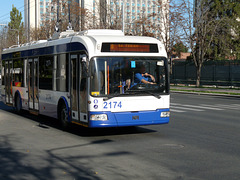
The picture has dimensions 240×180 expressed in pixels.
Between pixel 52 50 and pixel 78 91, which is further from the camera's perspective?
pixel 52 50

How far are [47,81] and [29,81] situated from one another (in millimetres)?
2077

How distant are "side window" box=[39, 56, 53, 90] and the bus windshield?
3.28 meters

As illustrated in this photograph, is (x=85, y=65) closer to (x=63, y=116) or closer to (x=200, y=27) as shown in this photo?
(x=63, y=116)

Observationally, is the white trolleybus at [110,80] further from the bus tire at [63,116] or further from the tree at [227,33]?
the tree at [227,33]

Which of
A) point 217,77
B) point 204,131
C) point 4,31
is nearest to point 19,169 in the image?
point 204,131

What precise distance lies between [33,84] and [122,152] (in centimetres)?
743

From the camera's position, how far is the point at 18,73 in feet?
57.2

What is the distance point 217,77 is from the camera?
39.9 meters

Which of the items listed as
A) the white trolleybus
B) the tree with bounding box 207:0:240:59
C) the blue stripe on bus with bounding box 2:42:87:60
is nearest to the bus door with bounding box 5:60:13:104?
the blue stripe on bus with bounding box 2:42:87:60

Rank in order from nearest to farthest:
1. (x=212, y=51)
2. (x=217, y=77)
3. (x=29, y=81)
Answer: (x=29, y=81)
(x=217, y=77)
(x=212, y=51)

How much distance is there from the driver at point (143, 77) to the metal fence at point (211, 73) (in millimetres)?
26947

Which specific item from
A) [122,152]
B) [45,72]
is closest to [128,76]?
[122,152]

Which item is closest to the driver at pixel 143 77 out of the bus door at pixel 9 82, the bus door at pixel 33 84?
the bus door at pixel 33 84

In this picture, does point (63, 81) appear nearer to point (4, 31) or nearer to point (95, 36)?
point (95, 36)
